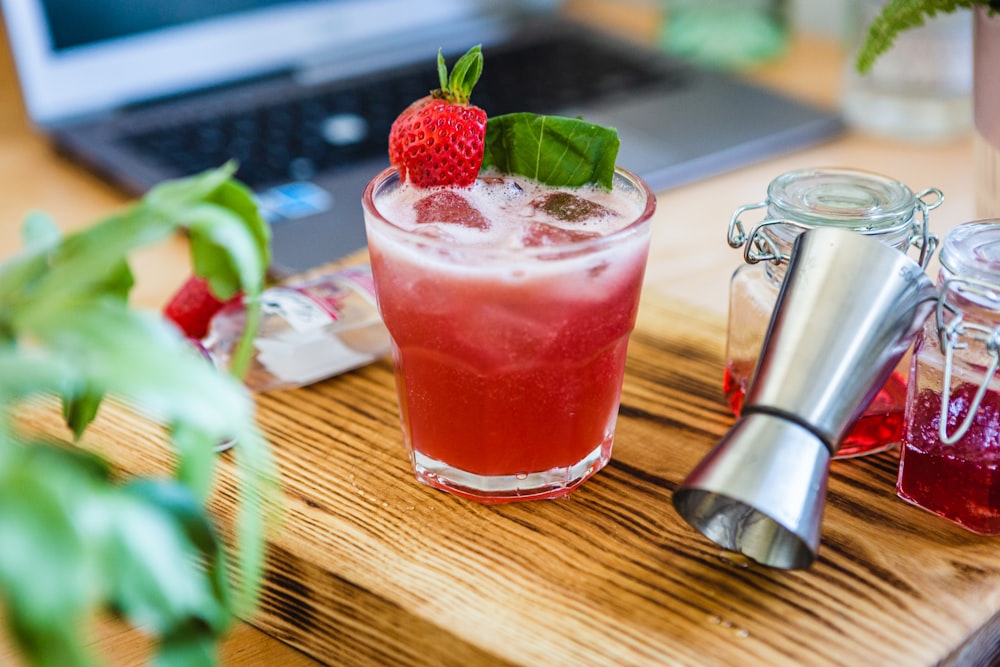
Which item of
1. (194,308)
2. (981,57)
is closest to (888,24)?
(981,57)

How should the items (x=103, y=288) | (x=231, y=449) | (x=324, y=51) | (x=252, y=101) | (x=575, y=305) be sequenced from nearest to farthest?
(x=103, y=288) → (x=575, y=305) → (x=231, y=449) → (x=252, y=101) → (x=324, y=51)

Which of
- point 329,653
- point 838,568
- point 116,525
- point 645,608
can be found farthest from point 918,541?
point 116,525

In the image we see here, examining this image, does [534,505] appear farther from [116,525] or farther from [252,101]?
[252,101]

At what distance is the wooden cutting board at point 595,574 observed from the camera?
0.52 meters

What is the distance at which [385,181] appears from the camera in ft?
2.01

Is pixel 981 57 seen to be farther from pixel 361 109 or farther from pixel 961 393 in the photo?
pixel 361 109

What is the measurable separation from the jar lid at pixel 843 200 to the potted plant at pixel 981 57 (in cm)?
10

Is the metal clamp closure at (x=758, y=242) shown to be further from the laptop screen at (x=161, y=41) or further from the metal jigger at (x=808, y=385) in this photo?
the laptop screen at (x=161, y=41)

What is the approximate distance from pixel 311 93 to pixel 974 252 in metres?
0.97

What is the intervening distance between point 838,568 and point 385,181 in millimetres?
313

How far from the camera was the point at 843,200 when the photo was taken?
0.64 metres

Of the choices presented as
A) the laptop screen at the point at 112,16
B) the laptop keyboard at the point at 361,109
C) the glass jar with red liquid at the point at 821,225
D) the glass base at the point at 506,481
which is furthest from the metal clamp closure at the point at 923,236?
the laptop screen at the point at 112,16

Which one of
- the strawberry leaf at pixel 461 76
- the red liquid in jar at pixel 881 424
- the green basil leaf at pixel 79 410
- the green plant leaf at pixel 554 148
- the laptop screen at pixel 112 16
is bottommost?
the red liquid in jar at pixel 881 424

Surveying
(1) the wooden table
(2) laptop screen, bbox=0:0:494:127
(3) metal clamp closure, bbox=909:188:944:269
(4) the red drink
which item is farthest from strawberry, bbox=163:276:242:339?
(2) laptop screen, bbox=0:0:494:127
